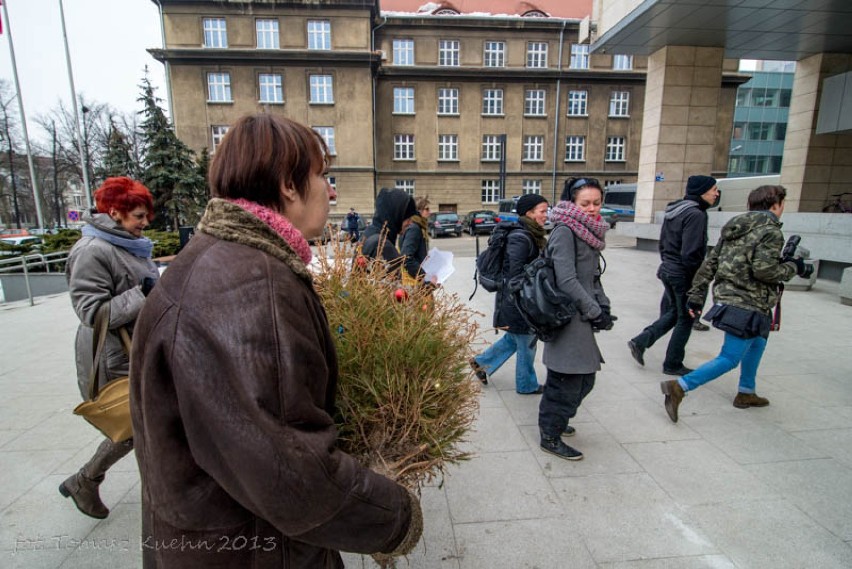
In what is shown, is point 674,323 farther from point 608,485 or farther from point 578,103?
point 578,103

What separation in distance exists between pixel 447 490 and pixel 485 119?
32768 millimetres

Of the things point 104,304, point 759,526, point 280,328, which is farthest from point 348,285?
point 759,526

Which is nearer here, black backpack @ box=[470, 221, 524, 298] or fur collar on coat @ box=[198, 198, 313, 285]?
fur collar on coat @ box=[198, 198, 313, 285]

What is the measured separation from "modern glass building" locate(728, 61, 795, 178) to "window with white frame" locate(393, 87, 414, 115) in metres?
38.8

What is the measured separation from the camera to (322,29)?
29.2 meters

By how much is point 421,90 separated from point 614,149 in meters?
15.4

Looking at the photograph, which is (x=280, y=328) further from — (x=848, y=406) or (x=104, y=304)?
(x=848, y=406)

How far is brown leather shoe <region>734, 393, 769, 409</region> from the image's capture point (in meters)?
3.92

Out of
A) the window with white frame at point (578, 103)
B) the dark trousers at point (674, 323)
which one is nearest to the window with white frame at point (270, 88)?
the window with white frame at point (578, 103)

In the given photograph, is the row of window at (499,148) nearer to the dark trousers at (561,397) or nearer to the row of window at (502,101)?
the row of window at (502,101)

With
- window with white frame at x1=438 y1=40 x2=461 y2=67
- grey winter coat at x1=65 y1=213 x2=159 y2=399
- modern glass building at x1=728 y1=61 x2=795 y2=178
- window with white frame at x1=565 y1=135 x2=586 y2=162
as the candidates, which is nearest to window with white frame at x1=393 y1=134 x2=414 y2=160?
window with white frame at x1=438 y1=40 x2=461 y2=67

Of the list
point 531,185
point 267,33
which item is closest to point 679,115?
point 531,185

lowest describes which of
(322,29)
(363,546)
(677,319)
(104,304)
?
(677,319)

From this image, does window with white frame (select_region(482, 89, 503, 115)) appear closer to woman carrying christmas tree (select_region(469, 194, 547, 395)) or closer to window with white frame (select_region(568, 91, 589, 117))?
window with white frame (select_region(568, 91, 589, 117))
